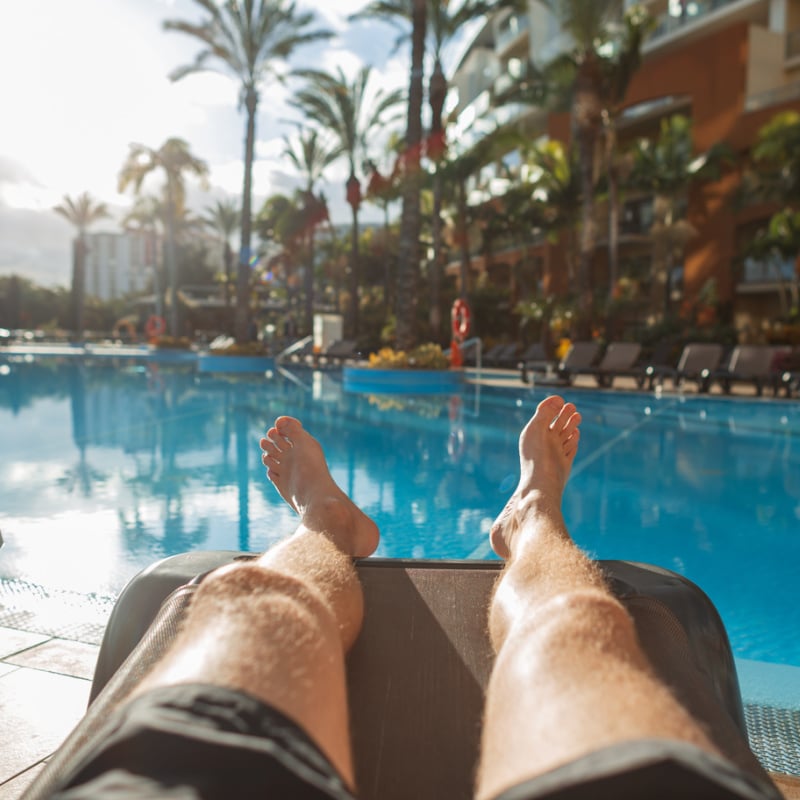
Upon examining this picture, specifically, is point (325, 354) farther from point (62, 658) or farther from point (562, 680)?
point (562, 680)

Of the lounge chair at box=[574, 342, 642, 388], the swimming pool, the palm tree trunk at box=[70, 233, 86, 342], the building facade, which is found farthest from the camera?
the palm tree trunk at box=[70, 233, 86, 342]

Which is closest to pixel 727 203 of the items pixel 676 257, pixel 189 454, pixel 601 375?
pixel 676 257

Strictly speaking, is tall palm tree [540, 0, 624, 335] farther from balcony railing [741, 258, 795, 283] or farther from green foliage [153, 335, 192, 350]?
green foliage [153, 335, 192, 350]

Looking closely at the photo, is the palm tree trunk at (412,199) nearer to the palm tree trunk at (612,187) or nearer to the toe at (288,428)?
the palm tree trunk at (612,187)

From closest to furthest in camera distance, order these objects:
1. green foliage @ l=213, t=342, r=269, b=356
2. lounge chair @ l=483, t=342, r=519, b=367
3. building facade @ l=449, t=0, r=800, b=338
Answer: green foliage @ l=213, t=342, r=269, b=356 < lounge chair @ l=483, t=342, r=519, b=367 < building facade @ l=449, t=0, r=800, b=338

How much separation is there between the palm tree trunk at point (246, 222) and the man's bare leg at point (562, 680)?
18.3m

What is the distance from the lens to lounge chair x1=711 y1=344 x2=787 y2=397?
12.0 metres

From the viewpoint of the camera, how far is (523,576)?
1.19m

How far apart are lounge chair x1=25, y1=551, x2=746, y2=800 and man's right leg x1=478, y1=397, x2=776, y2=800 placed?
127 mm

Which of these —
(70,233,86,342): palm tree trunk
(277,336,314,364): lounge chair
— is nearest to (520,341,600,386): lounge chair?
(277,336,314,364): lounge chair

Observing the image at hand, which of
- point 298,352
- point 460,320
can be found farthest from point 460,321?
point 298,352

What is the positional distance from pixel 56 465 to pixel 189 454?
41.9 inches

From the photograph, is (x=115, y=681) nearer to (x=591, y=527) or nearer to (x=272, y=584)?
(x=272, y=584)

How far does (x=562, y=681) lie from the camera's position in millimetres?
790
